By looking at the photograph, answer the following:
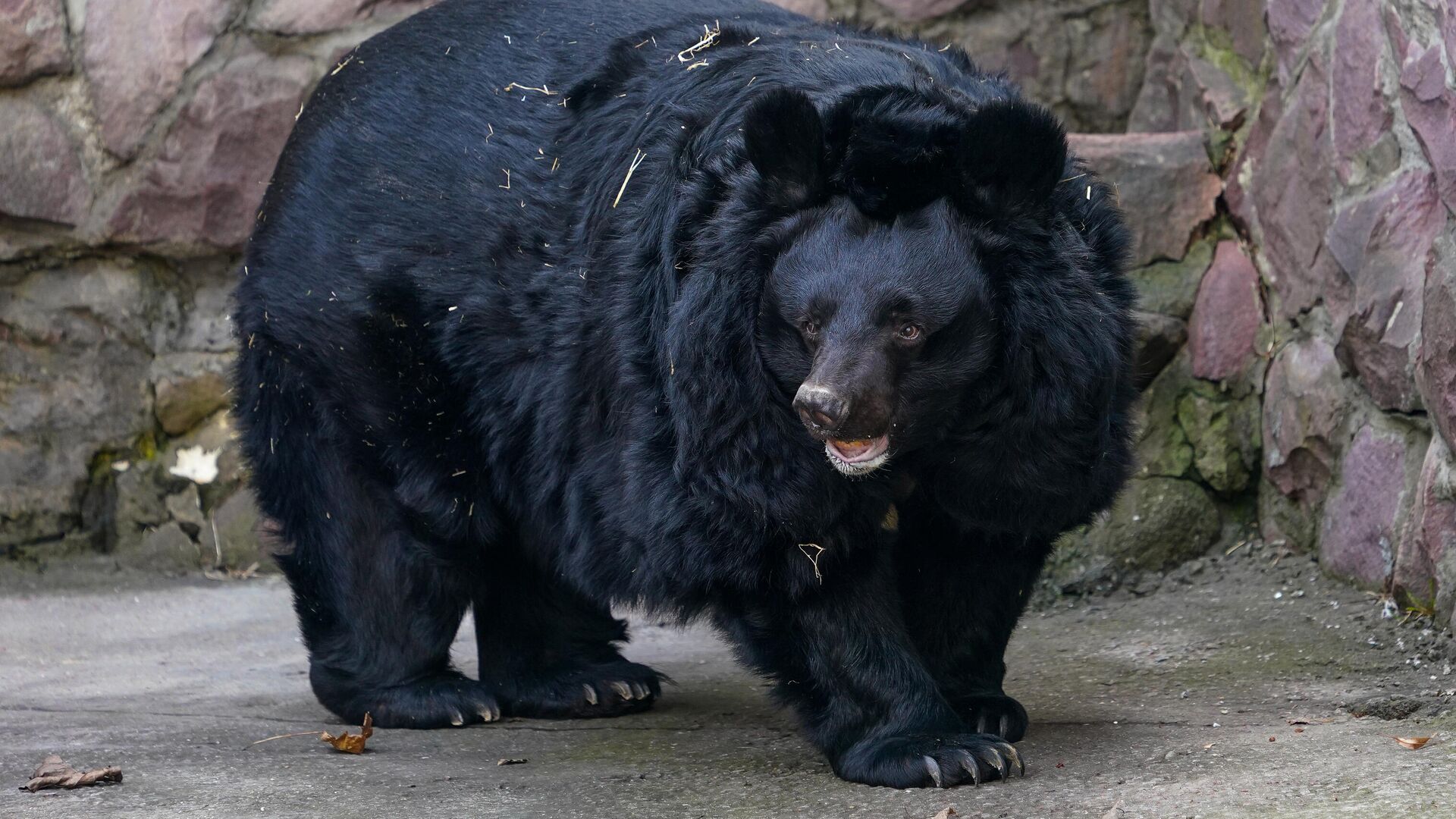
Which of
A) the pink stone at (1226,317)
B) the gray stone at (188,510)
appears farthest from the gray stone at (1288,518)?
the gray stone at (188,510)

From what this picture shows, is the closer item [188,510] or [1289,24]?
[1289,24]

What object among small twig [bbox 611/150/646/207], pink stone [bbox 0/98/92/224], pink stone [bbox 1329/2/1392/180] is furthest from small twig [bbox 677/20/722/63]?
pink stone [bbox 0/98/92/224]

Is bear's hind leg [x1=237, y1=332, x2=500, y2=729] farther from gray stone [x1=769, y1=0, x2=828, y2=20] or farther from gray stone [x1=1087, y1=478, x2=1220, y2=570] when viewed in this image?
gray stone [x1=769, y1=0, x2=828, y2=20]

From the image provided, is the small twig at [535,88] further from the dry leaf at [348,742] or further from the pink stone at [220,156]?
the pink stone at [220,156]

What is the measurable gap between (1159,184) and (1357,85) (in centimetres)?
92

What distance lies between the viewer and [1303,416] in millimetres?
4660

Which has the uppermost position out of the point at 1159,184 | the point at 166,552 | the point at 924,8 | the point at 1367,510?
the point at 924,8

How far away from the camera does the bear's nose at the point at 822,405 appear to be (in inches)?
116

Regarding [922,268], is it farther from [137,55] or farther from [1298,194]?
[137,55]

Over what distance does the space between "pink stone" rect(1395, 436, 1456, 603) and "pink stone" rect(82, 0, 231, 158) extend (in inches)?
167

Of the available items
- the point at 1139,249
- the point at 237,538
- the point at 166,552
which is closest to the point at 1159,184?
the point at 1139,249

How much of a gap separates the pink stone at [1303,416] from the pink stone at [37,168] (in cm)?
409

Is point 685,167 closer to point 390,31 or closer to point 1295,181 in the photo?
point 390,31

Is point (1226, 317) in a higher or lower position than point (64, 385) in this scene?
higher
